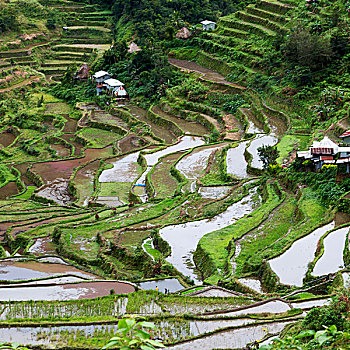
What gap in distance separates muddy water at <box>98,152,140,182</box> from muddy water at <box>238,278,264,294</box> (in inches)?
473

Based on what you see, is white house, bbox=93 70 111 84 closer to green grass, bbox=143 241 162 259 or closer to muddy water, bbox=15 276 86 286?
green grass, bbox=143 241 162 259

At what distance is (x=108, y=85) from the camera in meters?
39.1

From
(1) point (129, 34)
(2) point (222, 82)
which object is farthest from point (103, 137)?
(1) point (129, 34)

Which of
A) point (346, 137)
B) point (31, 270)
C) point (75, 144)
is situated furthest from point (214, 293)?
point (75, 144)

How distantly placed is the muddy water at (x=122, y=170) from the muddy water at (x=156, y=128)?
262 cm

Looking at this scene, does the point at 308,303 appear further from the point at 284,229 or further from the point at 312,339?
the point at 312,339

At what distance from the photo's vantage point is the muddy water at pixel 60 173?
79.0 feet

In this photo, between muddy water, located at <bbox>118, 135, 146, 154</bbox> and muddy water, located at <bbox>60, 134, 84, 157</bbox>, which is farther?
muddy water, located at <bbox>60, 134, 84, 157</bbox>

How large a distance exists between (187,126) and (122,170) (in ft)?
20.7

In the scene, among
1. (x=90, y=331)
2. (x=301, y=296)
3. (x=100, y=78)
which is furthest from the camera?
(x=100, y=78)

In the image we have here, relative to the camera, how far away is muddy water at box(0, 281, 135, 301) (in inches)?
488

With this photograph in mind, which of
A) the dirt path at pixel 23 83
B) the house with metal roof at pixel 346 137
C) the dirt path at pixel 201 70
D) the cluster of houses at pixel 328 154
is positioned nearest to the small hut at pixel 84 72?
the dirt path at pixel 23 83

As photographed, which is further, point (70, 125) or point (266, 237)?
point (70, 125)

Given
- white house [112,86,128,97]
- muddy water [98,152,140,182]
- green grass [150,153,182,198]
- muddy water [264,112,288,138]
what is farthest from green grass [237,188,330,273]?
white house [112,86,128,97]
